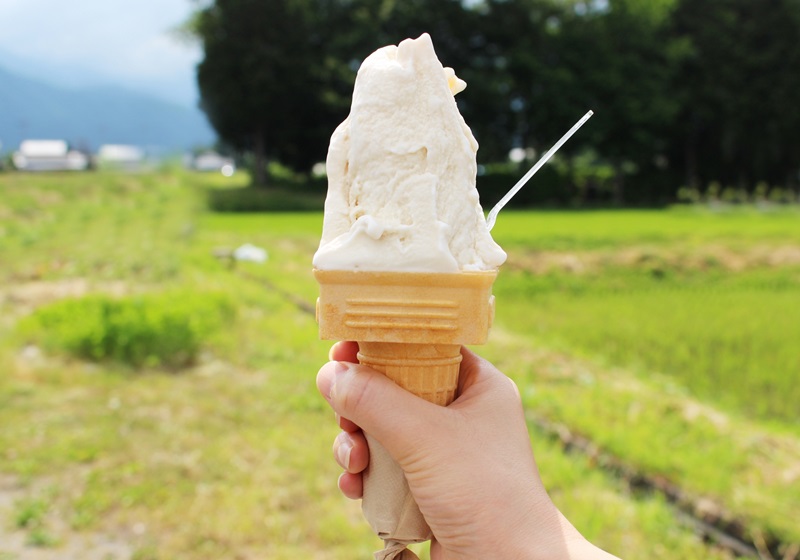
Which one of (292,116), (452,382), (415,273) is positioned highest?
(292,116)

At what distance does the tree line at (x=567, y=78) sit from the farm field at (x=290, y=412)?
58.1 feet

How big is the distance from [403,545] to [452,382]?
0.44m

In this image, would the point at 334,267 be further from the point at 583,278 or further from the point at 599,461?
the point at 583,278

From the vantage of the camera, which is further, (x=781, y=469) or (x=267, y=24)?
(x=267, y=24)

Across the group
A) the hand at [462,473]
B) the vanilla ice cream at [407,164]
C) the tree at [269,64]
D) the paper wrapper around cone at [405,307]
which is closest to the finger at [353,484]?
the hand at [462,473]

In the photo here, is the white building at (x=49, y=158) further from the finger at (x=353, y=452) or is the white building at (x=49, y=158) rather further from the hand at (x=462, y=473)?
the hand at (x=462, y=473)

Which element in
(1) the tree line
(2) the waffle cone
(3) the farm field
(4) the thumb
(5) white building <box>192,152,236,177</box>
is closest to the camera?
(4) the thumb

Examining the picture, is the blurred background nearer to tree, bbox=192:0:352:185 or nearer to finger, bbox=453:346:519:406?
tree, bbox=192:0:352:185

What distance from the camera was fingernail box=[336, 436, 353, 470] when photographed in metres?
1.77

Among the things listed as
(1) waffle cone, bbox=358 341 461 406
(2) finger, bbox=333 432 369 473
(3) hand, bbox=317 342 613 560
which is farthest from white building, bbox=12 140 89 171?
(3) hand, bbox=317 342 613 560

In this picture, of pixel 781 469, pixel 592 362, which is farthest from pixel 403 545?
pixel 592 362

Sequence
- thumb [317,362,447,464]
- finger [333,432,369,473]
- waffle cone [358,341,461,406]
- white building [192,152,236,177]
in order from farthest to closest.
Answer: white building [192,152,236,177] → finger [333,432,369,473] → waffle cone [358,341,461,406] → thumb [317,362,447,464]

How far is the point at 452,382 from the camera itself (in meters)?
1.74

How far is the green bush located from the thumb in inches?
194
